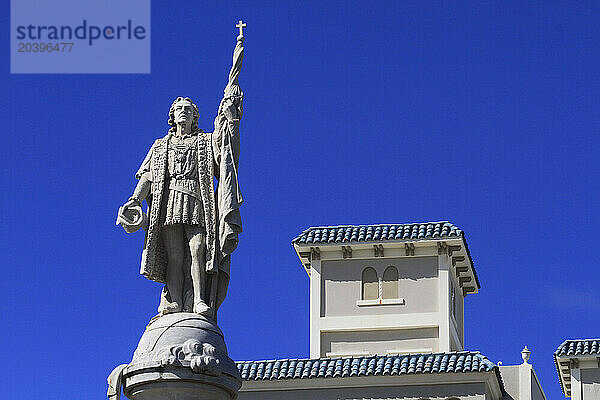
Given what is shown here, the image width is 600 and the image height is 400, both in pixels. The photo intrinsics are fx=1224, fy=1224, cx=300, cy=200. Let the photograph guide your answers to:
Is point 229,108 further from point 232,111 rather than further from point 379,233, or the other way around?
point 379,233

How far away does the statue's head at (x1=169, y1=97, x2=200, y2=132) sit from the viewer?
1291cm

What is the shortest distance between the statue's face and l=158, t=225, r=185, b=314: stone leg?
1173 mm

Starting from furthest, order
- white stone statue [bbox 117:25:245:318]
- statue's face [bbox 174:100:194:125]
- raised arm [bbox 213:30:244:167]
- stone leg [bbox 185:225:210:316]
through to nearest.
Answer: statue's face [bbox 174:100:194:125] < raised arm [bbox 213:30:244:167] < white stone statue [bbox 117:25:245:318] < stone leg [bbox 185:225:210:316]

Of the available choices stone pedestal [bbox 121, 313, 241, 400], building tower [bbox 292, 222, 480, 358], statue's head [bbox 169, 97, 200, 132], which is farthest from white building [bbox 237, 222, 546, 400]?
stone pedestal [bbox 121, 313, 241, 400]

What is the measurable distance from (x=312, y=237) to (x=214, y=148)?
25.8m

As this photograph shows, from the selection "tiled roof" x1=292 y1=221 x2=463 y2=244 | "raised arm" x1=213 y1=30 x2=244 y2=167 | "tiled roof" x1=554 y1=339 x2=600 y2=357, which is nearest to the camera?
"raised arm" x1=213 y1=30 x2=244 y2=167

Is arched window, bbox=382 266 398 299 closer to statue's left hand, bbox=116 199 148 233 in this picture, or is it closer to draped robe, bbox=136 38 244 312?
draped robe, bbox=136 38 244 312

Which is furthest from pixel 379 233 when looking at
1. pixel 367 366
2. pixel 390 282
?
pixel 367 366

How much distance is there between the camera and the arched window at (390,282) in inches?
1510

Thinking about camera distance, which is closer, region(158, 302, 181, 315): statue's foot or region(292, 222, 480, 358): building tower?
region(158, 302, 181, 315): statue's foot

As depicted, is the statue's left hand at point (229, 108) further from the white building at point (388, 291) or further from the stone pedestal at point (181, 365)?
the white building at point (388, 291)

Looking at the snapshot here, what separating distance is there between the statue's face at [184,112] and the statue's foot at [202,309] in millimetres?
1978

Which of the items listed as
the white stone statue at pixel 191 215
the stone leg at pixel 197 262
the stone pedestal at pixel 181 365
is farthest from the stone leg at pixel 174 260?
the stone pedestal at pixel 181 365

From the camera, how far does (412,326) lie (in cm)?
3784
